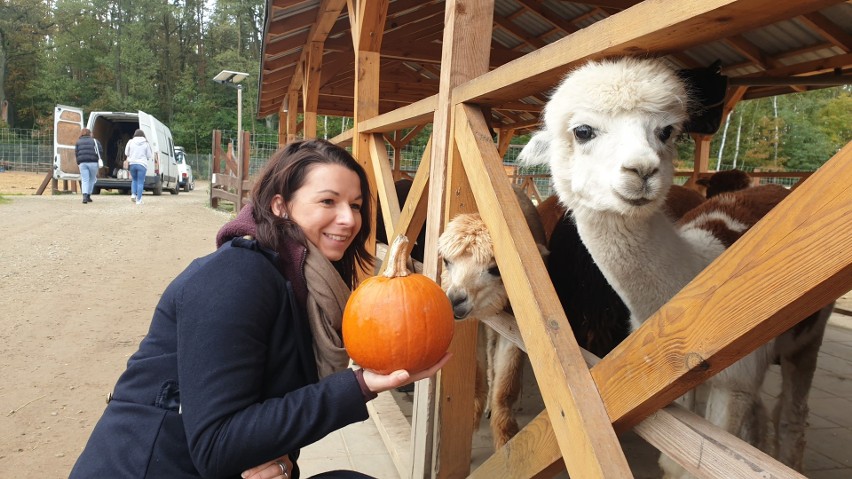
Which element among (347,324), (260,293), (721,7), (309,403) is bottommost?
(309,403)

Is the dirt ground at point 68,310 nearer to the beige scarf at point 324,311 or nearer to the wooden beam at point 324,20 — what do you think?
the beige scarf at point 324,311

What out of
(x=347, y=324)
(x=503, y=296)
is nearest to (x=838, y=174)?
(x=347, y=324)

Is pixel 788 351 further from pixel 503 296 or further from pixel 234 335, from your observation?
pixel 234 335

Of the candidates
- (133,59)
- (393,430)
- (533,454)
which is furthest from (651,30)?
(133,59)

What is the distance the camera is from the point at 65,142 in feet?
57.4

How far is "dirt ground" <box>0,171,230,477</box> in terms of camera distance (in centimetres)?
370

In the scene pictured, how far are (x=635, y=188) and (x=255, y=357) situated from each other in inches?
44.3

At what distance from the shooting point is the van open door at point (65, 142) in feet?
56.2

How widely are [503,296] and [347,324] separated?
1134 mm

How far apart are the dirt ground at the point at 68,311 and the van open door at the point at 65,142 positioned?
436cm

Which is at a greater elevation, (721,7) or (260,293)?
(721,7)

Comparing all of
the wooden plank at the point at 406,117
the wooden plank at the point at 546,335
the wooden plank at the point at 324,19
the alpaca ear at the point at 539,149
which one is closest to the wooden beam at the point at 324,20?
the wooden plank at the point at 324,19

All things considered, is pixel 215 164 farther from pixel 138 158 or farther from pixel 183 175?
pixel 183 175

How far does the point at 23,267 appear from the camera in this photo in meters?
7.89
